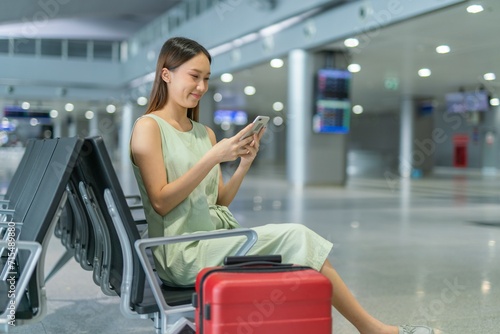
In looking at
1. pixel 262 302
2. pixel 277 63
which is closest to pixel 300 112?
pixel 277 63

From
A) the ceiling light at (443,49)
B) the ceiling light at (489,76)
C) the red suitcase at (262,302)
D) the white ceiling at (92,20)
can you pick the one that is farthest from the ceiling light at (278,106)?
the red suitcase at (262,302)

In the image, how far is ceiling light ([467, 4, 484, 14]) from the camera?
36.7 feet

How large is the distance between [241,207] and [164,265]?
7531 mm

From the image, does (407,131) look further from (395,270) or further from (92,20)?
(395,270)

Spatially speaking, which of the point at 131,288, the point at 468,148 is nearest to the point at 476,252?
the point at 131,288

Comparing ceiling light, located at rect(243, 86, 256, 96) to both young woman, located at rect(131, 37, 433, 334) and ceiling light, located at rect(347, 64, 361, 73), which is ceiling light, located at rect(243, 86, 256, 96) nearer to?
ceiling light, located at rect(347, 64, 361, 73)

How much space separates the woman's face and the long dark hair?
2 cm

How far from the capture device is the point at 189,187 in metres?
2.32

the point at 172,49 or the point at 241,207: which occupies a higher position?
the point at 172,49

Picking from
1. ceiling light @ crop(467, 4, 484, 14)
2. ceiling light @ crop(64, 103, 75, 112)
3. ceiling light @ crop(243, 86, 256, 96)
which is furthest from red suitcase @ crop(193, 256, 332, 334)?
ceiling light @ crop(64, 103, 75, 112)

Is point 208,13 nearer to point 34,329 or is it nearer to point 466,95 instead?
point 466,95

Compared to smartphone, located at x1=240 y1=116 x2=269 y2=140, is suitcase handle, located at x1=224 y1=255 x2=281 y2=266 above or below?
below

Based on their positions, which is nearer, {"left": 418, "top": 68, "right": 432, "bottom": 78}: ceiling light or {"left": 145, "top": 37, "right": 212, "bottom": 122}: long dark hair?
{"left": 145, "top": 37, "right": 212, "bottom": 122}: long dark hair

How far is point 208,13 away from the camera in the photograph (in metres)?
20.4
